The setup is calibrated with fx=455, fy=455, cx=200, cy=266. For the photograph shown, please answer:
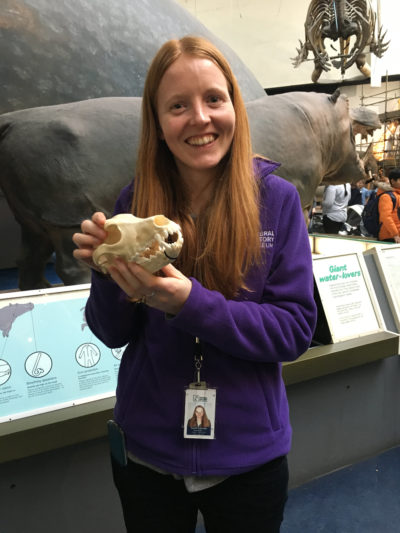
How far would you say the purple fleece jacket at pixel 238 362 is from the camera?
0.95 meters

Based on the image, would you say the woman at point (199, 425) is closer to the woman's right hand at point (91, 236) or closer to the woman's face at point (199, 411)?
the woman's face at point (199, 411)

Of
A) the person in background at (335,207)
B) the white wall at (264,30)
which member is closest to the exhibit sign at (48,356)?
the person in background at (335,207)

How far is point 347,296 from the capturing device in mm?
2521

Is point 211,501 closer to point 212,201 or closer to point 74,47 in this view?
point 212,201

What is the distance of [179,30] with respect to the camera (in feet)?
15.3

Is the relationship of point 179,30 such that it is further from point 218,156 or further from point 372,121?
point 218,156

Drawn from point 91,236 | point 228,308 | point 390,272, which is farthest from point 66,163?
point 390,272

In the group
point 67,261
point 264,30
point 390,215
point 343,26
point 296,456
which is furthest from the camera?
point 264,30

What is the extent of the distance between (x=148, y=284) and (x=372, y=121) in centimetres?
414

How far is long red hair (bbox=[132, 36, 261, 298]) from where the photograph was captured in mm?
977

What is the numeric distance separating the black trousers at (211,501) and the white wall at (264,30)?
38.0ft

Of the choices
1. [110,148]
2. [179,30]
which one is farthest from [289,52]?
[110,148]

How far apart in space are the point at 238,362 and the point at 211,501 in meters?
0.32

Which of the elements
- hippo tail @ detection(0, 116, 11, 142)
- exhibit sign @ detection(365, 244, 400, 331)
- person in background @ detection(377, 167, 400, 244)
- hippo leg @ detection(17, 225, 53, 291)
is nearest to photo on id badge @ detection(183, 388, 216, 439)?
exhibit sign @ detection(365, 244, 400, 331)
